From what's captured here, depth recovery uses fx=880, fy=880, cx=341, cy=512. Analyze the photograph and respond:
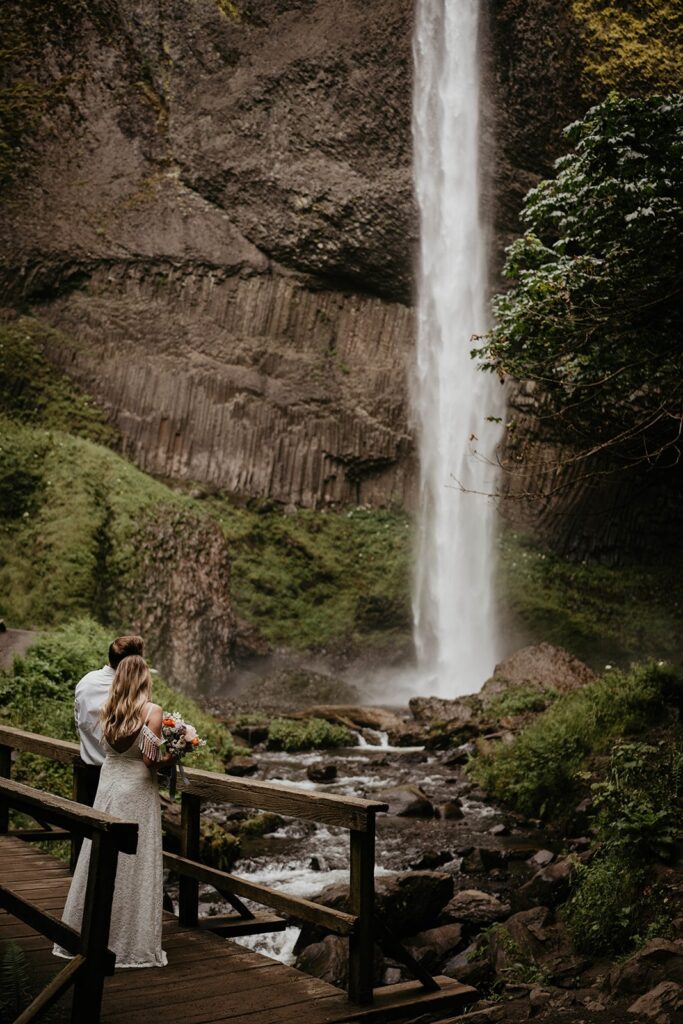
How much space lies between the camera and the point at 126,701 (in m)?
5.12

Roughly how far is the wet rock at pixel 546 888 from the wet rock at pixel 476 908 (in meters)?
0.20

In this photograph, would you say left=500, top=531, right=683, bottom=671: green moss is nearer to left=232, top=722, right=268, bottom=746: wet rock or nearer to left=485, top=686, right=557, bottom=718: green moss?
left=485, top=686, right=557, bottom=718: green moss

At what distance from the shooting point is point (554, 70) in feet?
96.7

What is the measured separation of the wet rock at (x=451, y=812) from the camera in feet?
38.4

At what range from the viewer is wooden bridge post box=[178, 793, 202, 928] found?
5.69 m

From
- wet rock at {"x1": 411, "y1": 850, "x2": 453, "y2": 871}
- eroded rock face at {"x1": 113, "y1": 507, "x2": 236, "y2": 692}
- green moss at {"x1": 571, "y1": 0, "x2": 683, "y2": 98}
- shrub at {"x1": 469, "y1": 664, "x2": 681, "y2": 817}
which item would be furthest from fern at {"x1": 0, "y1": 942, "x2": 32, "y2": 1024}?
green moss at {"x1": 571, "y1": 0, "x2": 683, "y2": 98}

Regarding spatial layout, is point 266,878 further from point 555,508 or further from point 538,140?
point 538,140

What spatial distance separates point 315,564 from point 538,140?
1656 cm

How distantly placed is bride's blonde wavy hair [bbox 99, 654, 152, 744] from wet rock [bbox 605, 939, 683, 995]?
387 cm

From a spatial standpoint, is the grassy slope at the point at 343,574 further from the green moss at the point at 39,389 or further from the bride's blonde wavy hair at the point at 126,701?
the bride's blonde wavy hair at the point at 126,701

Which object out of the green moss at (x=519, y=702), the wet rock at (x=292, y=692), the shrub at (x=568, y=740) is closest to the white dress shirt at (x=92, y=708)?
the shrub at (x=568, y=740)

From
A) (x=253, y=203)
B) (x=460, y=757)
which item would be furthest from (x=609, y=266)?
(x=253, y=203)

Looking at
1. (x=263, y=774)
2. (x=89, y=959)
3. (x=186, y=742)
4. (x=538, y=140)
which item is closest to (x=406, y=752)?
(x=263, y=774)

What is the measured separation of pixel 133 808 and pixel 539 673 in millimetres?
15751
